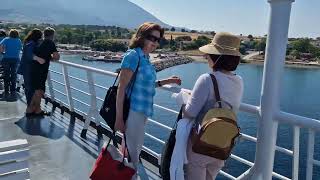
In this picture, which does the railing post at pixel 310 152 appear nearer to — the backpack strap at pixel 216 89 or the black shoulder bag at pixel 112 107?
the backpack strap at pixel 216 89

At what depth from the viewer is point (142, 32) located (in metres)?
2.32

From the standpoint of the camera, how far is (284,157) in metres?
19.4

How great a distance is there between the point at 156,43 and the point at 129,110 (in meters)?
0.44

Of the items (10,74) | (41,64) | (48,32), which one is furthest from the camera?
(10,74)

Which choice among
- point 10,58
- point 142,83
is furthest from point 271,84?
point 10,58

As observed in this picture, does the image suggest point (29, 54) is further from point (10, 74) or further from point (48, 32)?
point (10, 74)

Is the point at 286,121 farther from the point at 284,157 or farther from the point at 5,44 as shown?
the point at 284,157

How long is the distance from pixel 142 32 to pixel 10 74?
5284 mm

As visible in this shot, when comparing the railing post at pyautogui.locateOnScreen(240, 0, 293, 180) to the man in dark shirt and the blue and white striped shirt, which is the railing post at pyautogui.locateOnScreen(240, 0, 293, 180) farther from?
the man in dark shirt

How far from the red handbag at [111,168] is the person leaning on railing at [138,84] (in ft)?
0.43

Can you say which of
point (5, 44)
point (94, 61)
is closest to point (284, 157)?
point (5, 44)

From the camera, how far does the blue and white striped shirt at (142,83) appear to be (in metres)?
2.28

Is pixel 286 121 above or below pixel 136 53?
below

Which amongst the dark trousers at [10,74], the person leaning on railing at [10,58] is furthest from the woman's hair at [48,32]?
the dark trousers at [10,74]
